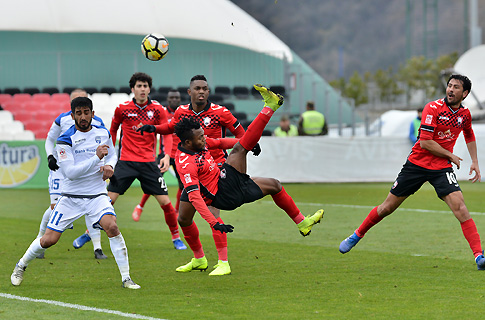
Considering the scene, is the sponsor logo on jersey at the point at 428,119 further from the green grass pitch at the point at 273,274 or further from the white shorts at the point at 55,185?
the white shorts at the point at 55,185

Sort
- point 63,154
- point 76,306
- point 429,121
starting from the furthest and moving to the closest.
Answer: point 429,121 → point 63,154 → point 76,306

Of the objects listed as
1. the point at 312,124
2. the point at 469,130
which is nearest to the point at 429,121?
the point at 469,130

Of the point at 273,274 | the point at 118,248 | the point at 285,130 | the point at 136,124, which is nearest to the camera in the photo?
the point at 118,248

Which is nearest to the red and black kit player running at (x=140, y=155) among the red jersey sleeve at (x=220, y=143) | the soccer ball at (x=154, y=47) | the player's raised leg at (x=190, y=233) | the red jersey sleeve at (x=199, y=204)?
the soccer ball at (x=154, y=47)

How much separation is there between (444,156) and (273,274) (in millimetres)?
2231

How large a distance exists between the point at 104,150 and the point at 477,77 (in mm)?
35751

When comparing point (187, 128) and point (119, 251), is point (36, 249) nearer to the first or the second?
point (119, 251)

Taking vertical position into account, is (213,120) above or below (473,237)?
above

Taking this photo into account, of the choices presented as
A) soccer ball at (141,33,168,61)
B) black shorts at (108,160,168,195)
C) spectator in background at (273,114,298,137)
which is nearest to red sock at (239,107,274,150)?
black shorts at (108,160,168,195)

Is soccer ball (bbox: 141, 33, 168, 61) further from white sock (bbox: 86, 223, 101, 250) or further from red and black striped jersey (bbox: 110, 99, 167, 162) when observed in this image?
white sock (bbox: 86, 223, 101, 250)

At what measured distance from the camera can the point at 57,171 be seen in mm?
10016

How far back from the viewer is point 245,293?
7.24 m

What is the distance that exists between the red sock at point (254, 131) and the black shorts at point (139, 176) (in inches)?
102

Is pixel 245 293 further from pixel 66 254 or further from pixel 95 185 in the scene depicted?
pixel 66 254
